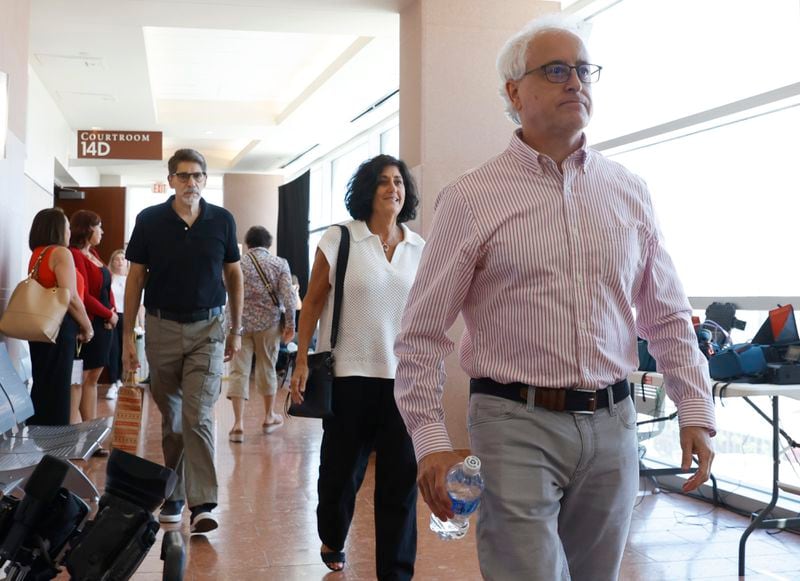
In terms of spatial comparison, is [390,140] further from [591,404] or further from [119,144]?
[591,404]

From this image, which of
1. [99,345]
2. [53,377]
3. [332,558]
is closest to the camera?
[332,558]

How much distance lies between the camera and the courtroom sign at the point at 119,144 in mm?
10773

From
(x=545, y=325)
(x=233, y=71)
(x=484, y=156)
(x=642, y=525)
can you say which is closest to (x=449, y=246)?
(x=545, y=325)

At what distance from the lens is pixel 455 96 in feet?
21.4

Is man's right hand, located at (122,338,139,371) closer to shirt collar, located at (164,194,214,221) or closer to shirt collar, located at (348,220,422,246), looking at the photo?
shirt collar, located at (164,194,214,221)

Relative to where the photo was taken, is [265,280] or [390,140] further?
[390,140]

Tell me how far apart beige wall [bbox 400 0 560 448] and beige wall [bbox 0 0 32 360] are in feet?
8.52

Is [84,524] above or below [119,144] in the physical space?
below

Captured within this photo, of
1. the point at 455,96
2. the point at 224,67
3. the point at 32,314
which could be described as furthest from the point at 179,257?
the point at 224,67

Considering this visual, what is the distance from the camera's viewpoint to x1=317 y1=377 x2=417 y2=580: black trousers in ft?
10.8

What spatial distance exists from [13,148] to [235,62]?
19.7 feet

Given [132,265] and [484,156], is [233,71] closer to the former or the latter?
[484,156]

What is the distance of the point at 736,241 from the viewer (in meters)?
5.31

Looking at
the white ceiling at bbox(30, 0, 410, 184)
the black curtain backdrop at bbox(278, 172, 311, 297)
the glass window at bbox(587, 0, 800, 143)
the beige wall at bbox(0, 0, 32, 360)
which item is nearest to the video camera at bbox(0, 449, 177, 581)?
the beige wall at bbox(0, 0, 32, 360)
